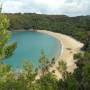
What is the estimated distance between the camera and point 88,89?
4431 cm

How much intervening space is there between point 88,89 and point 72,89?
295 centimetres

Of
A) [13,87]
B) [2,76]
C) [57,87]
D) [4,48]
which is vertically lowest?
[57,87]

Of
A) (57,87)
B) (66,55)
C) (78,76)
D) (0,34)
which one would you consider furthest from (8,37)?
(66,55)

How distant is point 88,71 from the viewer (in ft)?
165

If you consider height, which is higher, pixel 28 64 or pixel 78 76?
pixel 28 64

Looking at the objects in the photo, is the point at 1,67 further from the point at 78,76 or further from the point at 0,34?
the point at 78,76

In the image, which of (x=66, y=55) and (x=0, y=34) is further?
(x=66, y=55)

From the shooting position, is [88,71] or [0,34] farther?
[88,71]

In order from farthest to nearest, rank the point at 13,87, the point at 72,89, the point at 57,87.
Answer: the point at 57,87 → the point at 72,89 → the point at 13,87

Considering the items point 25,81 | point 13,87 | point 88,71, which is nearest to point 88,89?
point 88,71

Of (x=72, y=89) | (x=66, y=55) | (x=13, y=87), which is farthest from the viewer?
(x=66, y=55)

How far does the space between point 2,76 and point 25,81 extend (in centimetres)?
2184

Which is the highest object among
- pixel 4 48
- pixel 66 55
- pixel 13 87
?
pixel 4 48

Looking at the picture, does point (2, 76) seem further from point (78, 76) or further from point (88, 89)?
point (78, 76)
